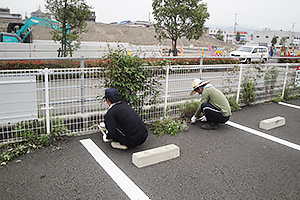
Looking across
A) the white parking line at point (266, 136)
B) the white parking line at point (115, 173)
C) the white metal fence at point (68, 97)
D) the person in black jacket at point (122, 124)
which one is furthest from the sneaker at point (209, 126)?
the white parking line at point (115, 173)

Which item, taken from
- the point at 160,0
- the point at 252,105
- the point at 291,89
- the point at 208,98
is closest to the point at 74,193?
the point at 208,98

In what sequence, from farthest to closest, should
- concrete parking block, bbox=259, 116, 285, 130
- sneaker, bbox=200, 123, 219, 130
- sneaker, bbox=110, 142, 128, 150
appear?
concrete parking block, bbox=259, 116, 285, 130 → sneaker, bbox=200, 123, 219, 130 → sneaker, bbox=110, 142, 128, 150

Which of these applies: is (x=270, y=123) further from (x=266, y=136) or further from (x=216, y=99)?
(x=216, y=99)

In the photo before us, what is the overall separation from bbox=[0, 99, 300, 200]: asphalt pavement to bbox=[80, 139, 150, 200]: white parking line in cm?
5

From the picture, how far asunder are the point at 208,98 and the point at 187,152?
158cm

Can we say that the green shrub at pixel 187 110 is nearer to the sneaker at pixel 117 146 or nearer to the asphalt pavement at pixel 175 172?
the asphalt pavement at pixel 175 172

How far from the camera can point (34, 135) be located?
4.41 metres

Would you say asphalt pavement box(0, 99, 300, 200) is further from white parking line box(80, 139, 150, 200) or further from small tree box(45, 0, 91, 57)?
small tree box(45, 0, 91, 57)

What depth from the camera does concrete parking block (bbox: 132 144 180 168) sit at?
377 cm

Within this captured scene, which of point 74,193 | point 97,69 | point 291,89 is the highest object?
point 97,69

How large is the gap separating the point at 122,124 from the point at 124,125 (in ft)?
0.12

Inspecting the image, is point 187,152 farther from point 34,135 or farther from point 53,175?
point 34,135

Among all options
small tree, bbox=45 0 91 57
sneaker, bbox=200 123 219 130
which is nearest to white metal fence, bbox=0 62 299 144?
sneaker, bbox=200 123 219 130

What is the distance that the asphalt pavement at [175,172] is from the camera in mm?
3158
